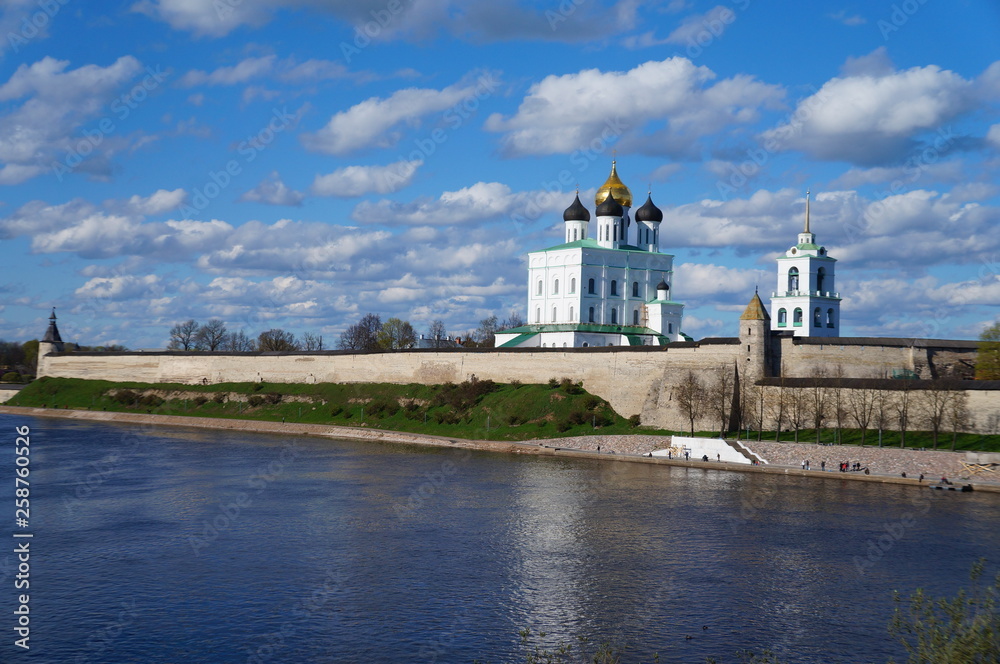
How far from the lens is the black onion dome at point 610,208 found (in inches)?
1907

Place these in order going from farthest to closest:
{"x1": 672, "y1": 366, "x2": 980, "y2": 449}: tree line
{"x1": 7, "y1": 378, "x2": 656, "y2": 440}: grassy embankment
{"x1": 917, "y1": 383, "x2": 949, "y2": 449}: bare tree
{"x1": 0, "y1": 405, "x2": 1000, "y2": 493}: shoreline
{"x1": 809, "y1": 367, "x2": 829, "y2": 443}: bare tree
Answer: {"x1": 7, "y1": 378, "x2": 656, "y2": 440}: grassy embankment < {"x1": 809, "y1": 367, "x2": 829, "y2": 443}: bare tree < {"x1": 672, "y1": 366, "x2": 980, "y2": 449}: tree line < {"x1": 917, "y1": 383, "x2": 949, "y2": 449}: bare tree < {"x1": 0, "y1": 405, "x2": 1000, "y2": 493}: shoreline

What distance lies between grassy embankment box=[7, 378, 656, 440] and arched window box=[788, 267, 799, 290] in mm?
13561

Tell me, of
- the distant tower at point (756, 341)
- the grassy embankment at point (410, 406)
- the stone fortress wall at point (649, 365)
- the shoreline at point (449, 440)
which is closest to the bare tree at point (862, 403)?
the grassy embankment at point (410, 406)

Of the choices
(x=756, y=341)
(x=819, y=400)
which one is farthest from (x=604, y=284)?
(x=819, y=400)

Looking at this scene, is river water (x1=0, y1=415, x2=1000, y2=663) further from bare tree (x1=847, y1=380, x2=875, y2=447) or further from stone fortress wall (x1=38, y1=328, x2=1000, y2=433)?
stone fortress wall (x1=38, y1=328, x2=1000, y2=433)

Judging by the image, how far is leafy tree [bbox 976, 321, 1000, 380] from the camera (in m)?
30.7

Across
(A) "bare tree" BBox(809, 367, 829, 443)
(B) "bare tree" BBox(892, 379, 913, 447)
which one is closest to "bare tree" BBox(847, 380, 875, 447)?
(B) "bare tree" BBox(892, 379, 913, 447)

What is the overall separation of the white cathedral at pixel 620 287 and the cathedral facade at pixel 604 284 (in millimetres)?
51

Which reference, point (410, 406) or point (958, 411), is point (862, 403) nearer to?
point (958, 411)

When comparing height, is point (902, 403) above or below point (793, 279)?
below

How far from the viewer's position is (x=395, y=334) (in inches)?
3061

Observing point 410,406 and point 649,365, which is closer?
point 649,365

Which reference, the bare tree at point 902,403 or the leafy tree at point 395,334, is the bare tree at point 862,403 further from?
the leafy tree at point 395,334

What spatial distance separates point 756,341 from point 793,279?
1288 centimetres
